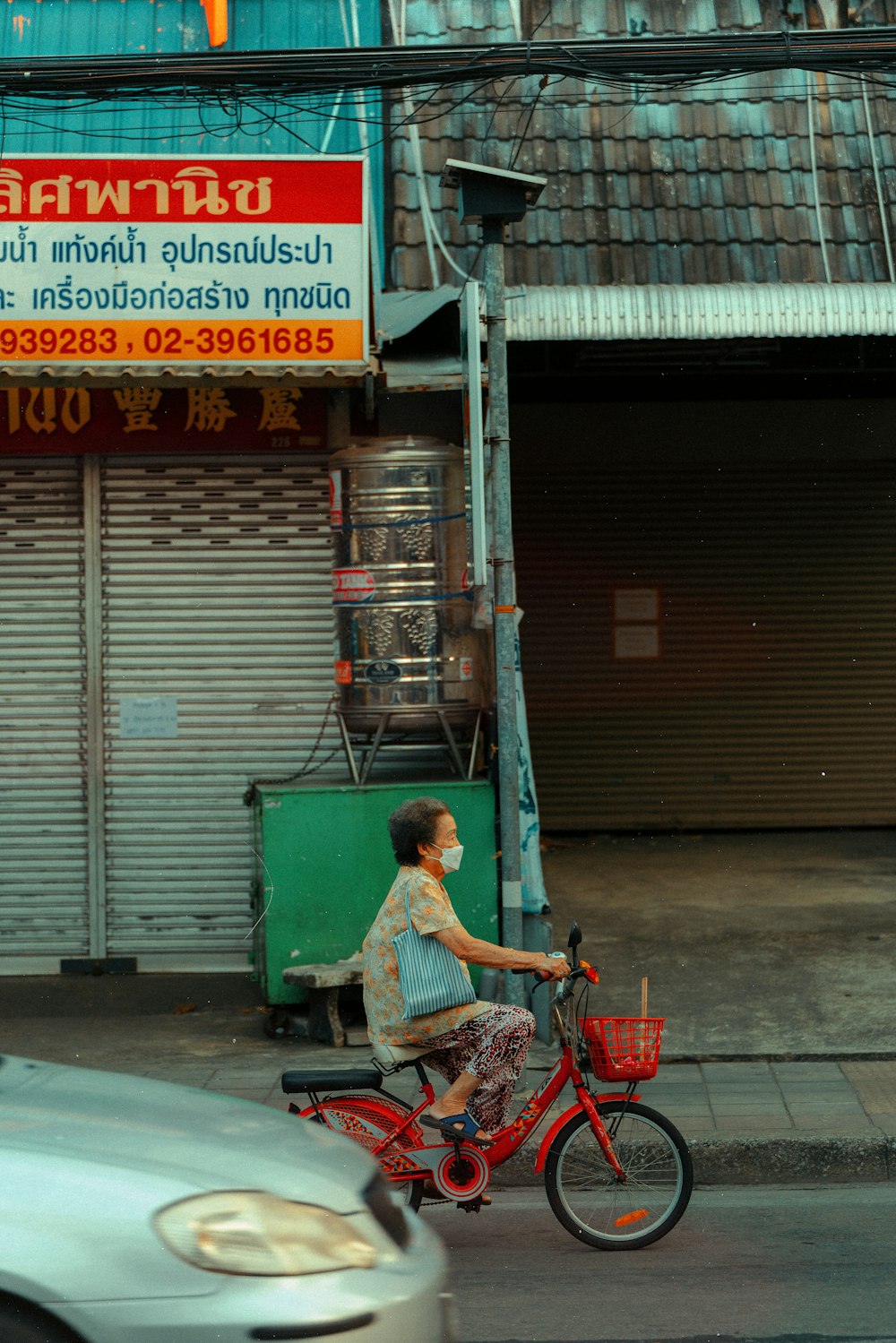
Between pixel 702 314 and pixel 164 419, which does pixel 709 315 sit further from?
pixel 164 419

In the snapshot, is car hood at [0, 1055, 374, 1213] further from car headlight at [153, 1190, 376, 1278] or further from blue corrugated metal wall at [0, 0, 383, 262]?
blue corrugated metal wall at [0, 0, 383, 262]

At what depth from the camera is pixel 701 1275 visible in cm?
507

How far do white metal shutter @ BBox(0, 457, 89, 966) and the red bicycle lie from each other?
4.53 m

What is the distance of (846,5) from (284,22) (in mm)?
3793

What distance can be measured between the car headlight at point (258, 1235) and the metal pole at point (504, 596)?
391 centimetres

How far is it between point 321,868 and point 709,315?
3792 mm


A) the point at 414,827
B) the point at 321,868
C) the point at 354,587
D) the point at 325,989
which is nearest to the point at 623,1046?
the point at 414,827

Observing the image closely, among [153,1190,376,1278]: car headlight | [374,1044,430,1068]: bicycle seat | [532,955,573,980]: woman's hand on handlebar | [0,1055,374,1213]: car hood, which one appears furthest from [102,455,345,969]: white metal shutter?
[153,1190,376,1278]: car headlight

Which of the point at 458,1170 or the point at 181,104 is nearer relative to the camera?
the point at 458,1170

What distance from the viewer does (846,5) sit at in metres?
10.0

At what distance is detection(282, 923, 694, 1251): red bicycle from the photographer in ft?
17.0

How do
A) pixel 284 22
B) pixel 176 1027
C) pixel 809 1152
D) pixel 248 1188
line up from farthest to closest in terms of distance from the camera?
pixel 284 22 → pixel 176 1027 → pixel 809 1152 → pixel 248 1188

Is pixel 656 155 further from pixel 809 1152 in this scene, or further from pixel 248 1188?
pixel 248 1188

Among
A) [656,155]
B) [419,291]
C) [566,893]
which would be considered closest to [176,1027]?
[566,893]
